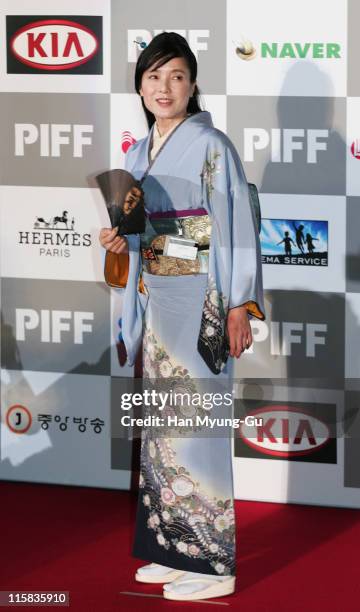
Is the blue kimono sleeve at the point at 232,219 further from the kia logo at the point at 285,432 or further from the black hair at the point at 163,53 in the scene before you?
the kia logo at the point at 285,432

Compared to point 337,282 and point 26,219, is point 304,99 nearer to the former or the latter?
point 337,282

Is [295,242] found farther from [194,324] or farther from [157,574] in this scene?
[157,574]

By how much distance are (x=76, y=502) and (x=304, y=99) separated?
184 cm

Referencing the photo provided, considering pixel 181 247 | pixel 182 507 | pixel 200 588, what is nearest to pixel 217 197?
pixel 181 247

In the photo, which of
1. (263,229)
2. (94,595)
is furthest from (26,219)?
(94,595)

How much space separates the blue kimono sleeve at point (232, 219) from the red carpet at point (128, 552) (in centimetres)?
98

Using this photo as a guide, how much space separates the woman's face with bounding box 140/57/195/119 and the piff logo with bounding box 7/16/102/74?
1.06 m

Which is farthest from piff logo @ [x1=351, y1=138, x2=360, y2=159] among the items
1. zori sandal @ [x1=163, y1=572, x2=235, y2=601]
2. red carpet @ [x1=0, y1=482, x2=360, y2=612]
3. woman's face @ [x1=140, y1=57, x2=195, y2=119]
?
zori sandal @ [x1=163, y1=572, x2=235, y2=601]

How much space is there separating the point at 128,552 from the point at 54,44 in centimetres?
202

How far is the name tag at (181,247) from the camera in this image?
4.12 meters

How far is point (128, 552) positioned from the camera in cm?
463

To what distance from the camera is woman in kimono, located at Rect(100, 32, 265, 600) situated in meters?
4.05

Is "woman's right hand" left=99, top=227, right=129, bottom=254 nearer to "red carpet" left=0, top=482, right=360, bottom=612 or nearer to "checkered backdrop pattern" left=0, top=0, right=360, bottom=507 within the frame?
"checkered backdrop pattern" left=0, top=0, right=360, bottom=507

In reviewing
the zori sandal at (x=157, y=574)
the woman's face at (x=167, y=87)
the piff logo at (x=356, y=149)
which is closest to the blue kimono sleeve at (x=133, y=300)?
the woman's face at (x=167, y=87)
